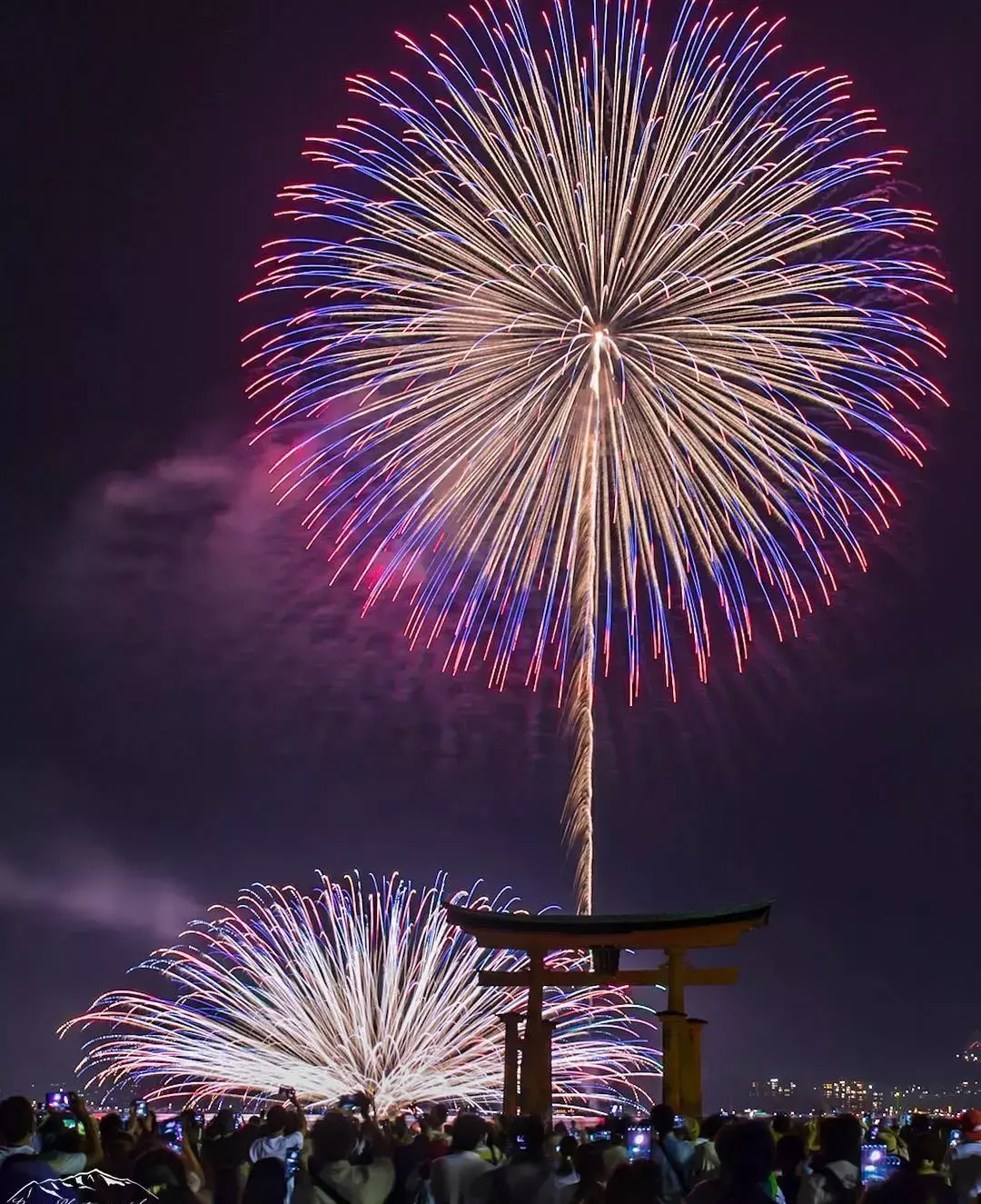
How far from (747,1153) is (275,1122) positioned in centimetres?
548

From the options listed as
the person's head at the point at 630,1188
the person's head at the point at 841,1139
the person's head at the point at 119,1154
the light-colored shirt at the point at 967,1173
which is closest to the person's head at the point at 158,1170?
the person's head at the point at 119,1154

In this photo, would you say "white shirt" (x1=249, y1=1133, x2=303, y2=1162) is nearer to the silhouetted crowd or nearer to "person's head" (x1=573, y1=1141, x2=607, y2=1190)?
the silhouetted crowd

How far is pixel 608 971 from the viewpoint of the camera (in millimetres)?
28844

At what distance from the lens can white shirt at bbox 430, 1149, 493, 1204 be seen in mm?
7551

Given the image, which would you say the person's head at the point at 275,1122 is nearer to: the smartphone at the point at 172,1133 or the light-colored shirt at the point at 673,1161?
the smartphone at the point at 172,1133

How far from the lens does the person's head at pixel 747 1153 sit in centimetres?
527

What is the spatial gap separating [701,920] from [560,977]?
161 inches

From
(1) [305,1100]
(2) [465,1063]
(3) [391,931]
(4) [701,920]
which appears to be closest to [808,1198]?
(4) [701,920]

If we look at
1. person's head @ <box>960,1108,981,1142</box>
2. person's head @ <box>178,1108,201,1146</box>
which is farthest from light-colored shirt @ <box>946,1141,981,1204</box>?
person's head @ <box>178,1108,201,1146</box>

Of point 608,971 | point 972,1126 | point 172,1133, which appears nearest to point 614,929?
point 608,971

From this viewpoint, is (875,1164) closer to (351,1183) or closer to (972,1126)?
(972,1126)

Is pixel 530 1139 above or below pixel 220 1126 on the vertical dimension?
above

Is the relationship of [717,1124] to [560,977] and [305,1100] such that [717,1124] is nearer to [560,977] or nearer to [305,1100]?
[560,977]

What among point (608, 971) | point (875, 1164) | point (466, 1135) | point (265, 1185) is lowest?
point (875, 1164)
